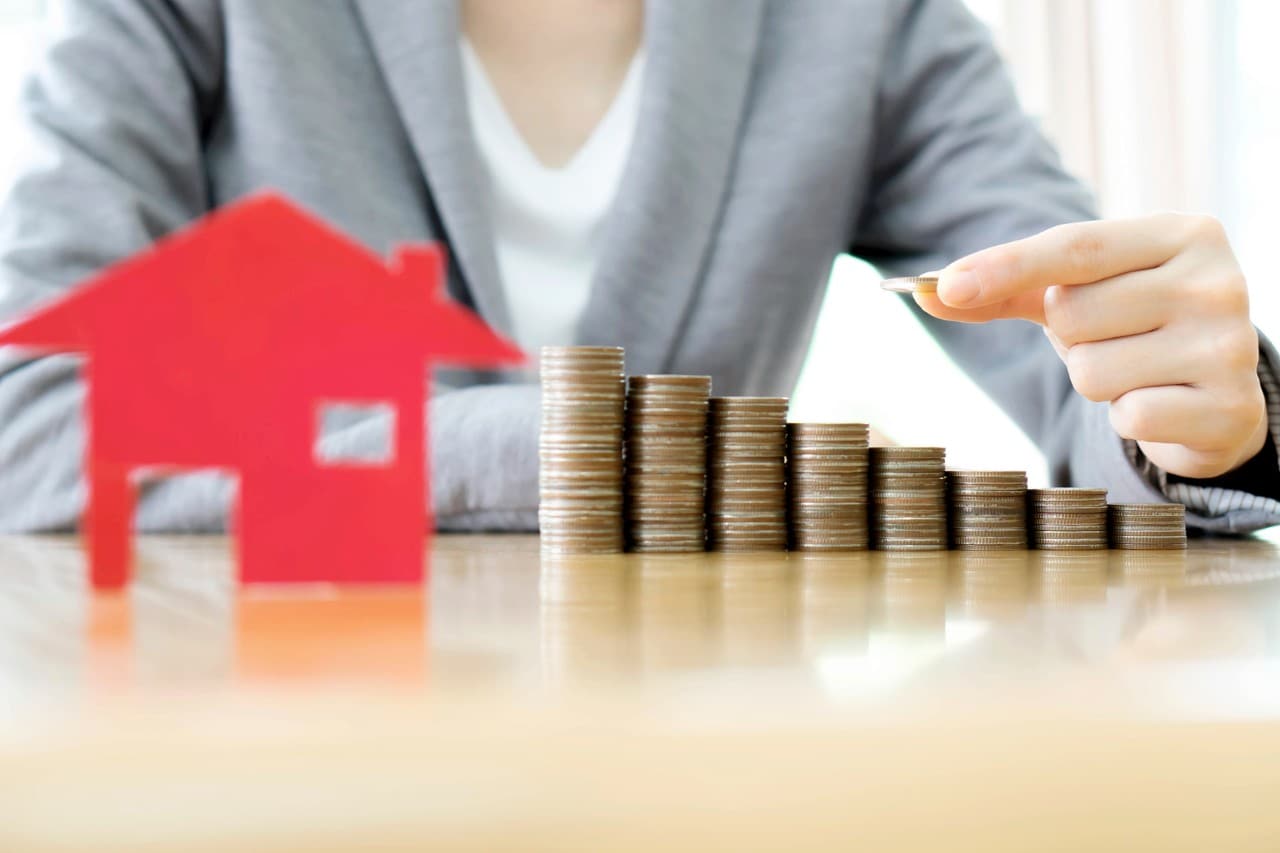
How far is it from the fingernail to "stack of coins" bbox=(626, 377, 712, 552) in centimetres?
17

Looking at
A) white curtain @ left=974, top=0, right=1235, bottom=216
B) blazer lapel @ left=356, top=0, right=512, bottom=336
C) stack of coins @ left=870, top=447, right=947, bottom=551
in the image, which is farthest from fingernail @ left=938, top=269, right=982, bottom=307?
white curtain @ left=974, top=0, right=1235, bottom=216

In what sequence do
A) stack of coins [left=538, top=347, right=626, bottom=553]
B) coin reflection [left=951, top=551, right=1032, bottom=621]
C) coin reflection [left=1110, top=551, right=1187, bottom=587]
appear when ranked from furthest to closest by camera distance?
1. stack of coins [left=538, top=347, right=626, bottom=553]
2. coin reflection [left=1110, top=551, right=1187, bottom=587]
3. coin reflection [left=951, top=551, right=1032, bottom=621]

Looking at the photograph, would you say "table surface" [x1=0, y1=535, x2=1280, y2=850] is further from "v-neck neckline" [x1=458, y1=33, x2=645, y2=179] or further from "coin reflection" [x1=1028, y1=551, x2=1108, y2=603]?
"v-neck neckline" [x1=458, y1=33, x2=645, y2=179]

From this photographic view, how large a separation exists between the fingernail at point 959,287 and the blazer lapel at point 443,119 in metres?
0.66

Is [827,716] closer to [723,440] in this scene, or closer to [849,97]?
[723,440]

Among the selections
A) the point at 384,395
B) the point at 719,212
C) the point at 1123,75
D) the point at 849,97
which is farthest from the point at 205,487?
the point at 1123,75

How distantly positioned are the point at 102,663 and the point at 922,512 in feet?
1.80

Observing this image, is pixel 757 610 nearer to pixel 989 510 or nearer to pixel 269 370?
pixel 269 370

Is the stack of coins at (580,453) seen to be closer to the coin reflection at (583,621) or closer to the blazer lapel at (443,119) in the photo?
the coin reflection at (583,621)

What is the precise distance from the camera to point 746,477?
2.37ft

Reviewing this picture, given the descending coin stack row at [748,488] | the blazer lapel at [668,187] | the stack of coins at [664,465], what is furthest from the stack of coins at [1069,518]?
the blazer lapel at [668,187]

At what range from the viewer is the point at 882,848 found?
223mm

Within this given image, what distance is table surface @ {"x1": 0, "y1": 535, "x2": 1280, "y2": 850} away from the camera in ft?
0.71

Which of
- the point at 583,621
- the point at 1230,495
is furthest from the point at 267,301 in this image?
the point at 1230,495
